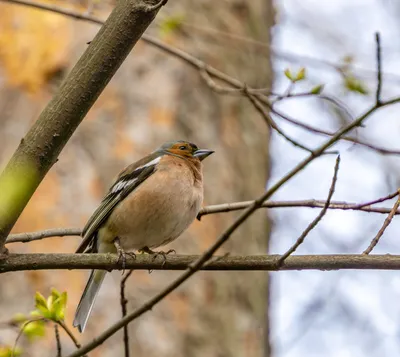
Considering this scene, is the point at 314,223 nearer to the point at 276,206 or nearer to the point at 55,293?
the point at 276,206

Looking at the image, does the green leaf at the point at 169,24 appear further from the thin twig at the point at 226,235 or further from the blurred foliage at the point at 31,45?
the thin twig at the point at 226,235

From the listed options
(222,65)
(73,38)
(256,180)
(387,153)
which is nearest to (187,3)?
(222,65)

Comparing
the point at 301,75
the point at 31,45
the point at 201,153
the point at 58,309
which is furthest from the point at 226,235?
the point at 31,45

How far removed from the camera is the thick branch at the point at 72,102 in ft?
7.48

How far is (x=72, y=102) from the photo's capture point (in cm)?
228

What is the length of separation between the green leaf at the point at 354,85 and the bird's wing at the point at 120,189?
1.16 meters

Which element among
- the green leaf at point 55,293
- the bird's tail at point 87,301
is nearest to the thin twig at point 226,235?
the green leaf at point 55,293

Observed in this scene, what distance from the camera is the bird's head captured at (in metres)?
4.21

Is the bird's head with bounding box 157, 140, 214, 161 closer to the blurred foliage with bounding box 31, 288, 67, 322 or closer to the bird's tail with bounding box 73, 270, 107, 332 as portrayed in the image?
the bird's tail with bounding box 73, 270, 107, 332

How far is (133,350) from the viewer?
4.25m

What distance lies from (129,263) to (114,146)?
222 centimetres

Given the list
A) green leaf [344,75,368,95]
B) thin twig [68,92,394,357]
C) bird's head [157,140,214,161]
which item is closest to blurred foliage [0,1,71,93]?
bird's head [157,140,214,161]

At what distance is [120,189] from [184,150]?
0.64 m

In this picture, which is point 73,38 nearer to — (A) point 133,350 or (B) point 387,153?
(A) point 133,350
